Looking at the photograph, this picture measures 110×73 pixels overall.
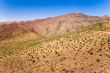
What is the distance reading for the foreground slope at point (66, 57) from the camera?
89.0ft

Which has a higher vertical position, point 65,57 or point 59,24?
point 65,57

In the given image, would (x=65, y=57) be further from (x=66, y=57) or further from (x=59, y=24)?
(x=59, y=24)

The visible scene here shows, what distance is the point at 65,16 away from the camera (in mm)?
135625

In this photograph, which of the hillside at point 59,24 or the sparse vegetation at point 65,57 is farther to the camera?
the hillside at point 59,24

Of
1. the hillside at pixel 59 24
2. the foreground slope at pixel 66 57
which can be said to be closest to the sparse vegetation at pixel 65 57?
the foreground slope at pixel 66 57

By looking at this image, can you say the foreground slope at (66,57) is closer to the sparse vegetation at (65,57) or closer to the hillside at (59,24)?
the sparse vegetation at (65,57)

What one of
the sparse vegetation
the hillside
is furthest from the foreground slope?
the hillside

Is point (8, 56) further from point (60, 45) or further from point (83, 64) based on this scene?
point (83, 64)

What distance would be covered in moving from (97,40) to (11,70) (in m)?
13.2

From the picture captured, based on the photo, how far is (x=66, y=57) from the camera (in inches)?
1190

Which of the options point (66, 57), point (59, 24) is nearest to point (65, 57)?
point (66, 57)

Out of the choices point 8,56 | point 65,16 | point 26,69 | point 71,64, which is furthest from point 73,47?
Result: point 65,16

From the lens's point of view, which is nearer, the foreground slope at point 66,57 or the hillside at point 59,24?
the foreground slope at point 66,57

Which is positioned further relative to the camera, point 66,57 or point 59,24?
point 59,24
